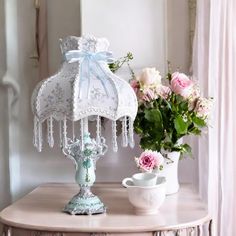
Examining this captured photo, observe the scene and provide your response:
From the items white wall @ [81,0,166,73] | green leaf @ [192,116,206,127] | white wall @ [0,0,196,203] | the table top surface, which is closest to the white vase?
the table top surface

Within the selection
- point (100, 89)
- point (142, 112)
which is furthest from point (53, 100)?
point (142, 112)

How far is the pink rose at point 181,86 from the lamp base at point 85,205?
48 centimetres

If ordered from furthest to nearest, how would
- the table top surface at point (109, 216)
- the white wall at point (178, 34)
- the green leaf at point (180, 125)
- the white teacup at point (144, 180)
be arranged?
the white wall at point (178, 34), the green leaf at point (180, 125), the white teacup at point (144, 180), the table top surface at point (109, 216)

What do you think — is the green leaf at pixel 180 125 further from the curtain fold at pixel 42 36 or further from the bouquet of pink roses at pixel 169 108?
the curtain fold at pixel 42 36

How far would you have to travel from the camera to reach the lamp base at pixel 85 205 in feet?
5.20

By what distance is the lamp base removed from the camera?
1.59 metres

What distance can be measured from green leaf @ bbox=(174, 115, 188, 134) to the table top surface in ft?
0.84

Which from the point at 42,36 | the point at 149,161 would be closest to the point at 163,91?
the point at 149,161

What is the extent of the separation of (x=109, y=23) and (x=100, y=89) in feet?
1.91

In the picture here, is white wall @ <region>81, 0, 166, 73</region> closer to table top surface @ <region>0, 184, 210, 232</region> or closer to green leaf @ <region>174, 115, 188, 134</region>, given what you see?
green leaf @ <region>174, 115, 188, 134</region>

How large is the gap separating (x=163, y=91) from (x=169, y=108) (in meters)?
0.07

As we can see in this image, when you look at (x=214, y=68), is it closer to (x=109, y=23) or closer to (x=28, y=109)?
(x=109, y=23)

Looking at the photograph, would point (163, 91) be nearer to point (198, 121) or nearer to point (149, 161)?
point (198, 121)

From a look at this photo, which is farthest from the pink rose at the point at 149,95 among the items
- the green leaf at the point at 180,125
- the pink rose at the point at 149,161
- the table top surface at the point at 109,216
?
the table top surface at the point at 109,216
